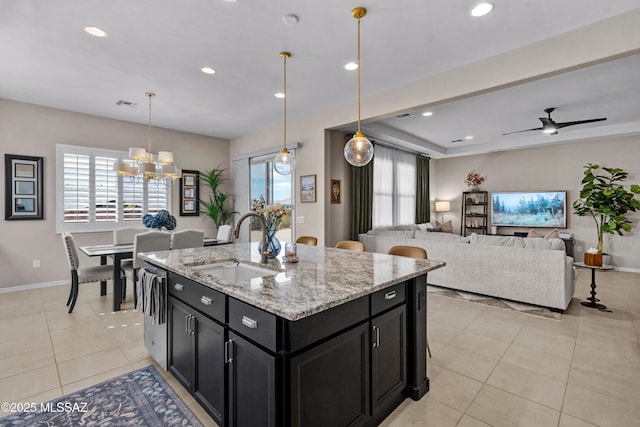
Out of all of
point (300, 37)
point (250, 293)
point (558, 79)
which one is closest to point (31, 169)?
point (300, 37)

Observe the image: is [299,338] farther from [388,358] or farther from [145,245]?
[145,245]

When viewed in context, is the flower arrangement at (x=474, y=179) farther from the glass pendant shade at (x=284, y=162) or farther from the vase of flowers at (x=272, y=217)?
the vase of flowers at (x=272, y=217)

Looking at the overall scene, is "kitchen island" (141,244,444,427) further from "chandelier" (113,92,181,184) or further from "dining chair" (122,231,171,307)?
"chandelier" (113,92,181,184)

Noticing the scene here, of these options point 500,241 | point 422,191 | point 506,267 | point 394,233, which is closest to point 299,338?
point 506,267

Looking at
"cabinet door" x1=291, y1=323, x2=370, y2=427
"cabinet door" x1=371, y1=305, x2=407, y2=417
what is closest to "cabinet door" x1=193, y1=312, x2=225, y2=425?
"cabinet door" x1=291, y1=323, x2=370, y2=427

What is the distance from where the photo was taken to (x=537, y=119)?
17.7ft

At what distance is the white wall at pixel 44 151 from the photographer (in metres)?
4.48

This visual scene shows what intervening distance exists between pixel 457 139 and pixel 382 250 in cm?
364

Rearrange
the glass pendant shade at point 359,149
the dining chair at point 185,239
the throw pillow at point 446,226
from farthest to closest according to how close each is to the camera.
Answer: the throw pillow at point 446,226, the dining chair at point 185,239, the glass pendant shade at point 359,149

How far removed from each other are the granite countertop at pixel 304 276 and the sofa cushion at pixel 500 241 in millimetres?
2488

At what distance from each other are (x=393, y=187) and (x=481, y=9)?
15.2ft

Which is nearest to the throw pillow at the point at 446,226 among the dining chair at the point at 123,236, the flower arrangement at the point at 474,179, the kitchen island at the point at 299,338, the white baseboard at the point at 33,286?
the flower arrangement at the point at 474,179

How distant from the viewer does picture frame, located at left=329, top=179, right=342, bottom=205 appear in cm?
513

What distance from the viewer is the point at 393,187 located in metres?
6.92
